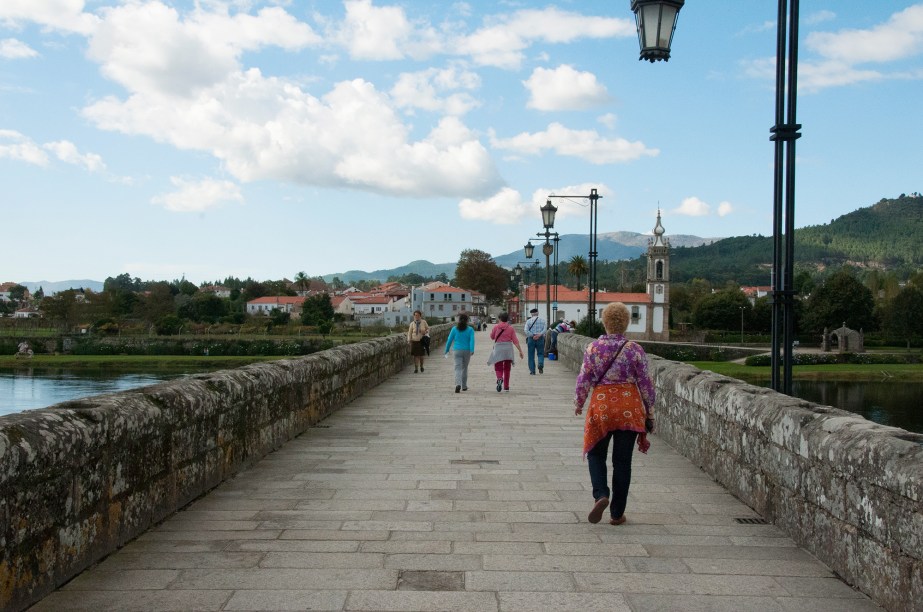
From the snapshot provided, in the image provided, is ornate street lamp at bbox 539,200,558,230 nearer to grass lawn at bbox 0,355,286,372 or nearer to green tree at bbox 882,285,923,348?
grass lawn at bbox 0,355,286,372

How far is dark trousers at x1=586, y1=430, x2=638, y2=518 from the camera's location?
5191 mm

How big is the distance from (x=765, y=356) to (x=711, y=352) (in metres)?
11.1

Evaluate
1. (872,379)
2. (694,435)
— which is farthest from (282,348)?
(694,435)

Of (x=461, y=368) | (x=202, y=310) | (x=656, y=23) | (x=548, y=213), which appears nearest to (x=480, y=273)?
(x=202, y=310)

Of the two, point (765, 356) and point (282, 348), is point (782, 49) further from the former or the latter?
point (282, 348)

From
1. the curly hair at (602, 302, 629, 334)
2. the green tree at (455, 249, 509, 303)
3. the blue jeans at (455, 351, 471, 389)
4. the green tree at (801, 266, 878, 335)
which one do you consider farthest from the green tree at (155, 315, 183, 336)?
the curly hair at (602, 302, 629, 334)

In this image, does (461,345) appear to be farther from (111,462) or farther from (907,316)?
(907,316)

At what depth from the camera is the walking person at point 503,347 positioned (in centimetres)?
1385

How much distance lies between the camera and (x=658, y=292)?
10081 cm

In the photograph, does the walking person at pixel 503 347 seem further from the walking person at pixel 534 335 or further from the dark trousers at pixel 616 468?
the dark trousers at pixel 616 468

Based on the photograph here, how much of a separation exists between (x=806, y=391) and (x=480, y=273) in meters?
69.6

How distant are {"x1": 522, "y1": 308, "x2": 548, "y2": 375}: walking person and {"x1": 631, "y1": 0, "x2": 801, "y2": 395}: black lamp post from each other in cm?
1059

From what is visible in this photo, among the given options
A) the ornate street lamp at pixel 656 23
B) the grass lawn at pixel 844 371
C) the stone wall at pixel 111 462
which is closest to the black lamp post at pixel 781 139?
the ornate street lamp at pixel 656 23

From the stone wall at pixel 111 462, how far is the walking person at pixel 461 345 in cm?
656
